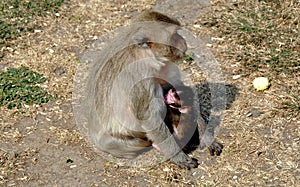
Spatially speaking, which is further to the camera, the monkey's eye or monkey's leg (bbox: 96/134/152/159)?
monkey's leg (bbox: 96/134/152/159)

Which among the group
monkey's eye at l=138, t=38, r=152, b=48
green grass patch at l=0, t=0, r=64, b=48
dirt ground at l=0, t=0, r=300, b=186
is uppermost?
monkey's eye at l=138, t=38, r=152, b=48

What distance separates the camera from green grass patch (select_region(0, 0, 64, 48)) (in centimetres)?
710

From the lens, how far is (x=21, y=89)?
612 cm

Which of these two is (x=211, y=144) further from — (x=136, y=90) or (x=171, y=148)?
(x=136, y=90)

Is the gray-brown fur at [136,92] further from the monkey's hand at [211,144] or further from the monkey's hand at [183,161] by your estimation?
the monkey's hand at [211,144]

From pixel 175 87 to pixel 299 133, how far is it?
1284mm

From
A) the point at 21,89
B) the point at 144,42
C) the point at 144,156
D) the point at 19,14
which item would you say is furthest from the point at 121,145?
the point at 19,14

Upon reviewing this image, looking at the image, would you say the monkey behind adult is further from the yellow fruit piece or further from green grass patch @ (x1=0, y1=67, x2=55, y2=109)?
green grass patch @ (x1=0, y1=67, x2=55, y2=109)

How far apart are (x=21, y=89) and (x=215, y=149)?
2.29m

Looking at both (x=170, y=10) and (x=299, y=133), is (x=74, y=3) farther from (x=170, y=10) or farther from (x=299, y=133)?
(x=299, y=133)

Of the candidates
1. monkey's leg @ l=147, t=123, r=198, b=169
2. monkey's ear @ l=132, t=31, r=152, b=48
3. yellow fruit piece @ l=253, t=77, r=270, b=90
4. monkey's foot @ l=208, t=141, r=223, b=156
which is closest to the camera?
monkey's ear @ l=132, t=31, r=152, b=48

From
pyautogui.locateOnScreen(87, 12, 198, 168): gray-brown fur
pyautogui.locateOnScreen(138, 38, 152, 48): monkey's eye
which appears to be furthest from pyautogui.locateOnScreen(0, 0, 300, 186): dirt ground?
pyautogui.locateOnScreen(138, 38, 152, 48): monkey's eye

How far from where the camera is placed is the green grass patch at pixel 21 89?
5957 mm

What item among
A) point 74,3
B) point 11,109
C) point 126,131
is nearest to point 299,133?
point 126,131
